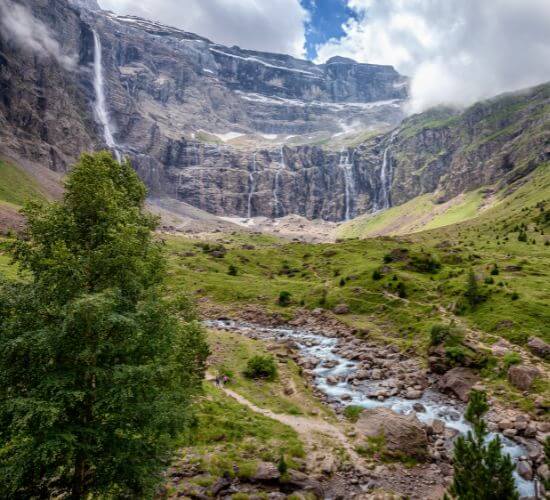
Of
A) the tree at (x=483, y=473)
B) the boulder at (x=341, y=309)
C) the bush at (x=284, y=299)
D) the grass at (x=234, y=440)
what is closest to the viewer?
the tree at (x=483, y=473)

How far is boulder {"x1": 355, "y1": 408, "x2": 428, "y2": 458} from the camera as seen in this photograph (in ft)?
87.9

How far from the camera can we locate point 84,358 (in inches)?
515

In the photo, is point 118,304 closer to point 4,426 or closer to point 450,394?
point 4,426

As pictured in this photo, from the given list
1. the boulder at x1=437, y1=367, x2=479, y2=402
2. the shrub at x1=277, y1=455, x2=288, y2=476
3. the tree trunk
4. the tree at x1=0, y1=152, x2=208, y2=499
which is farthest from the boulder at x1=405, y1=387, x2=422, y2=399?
the tree trunk

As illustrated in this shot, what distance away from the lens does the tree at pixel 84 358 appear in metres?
12.0

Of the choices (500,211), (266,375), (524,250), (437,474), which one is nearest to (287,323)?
(266,375)

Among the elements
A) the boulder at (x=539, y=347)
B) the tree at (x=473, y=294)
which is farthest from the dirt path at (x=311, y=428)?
the tree at (x=473, y=294)

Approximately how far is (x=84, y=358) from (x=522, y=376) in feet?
122

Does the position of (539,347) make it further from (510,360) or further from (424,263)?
(424,263)

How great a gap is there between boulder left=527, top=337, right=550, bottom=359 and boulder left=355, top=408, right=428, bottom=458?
18.0 m

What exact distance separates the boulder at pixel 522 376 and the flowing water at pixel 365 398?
552 centimetres

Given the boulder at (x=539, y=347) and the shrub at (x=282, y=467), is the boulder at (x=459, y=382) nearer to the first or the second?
the boulder at (x=539, y=347)

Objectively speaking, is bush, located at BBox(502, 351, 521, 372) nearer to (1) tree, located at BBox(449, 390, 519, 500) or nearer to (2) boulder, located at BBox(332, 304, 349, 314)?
(1) tree, located at BBox(449, 390, 519, 500)

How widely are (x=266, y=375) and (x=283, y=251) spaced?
330 feet
